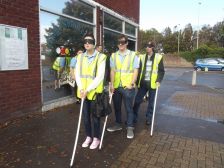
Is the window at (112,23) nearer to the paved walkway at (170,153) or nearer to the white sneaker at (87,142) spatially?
the paved walkway at (170,153)

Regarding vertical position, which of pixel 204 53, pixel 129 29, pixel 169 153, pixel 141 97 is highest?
pixel 204 53

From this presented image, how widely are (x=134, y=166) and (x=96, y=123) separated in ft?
3.39

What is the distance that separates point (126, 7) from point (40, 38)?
7172 mm

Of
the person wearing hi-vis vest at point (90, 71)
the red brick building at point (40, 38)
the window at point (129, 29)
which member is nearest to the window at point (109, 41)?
the red brick building at point (40, 38)

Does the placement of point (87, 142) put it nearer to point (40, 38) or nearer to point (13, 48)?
point (13, 48)

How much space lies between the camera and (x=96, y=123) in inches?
189

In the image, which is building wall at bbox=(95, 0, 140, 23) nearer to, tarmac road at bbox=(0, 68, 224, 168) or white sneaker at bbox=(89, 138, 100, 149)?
tarmac road at bbox=(0, 68, 224, 168)

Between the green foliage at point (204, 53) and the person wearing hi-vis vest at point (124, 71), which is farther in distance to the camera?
the green foliage at point (204, 53)

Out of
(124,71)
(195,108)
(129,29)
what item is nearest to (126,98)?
(124,71)

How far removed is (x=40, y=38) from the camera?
23.1 feet

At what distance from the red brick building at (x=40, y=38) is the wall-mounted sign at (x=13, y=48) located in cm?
4

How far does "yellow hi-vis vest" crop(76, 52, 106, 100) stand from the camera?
4.57 m

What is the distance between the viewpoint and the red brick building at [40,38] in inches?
239

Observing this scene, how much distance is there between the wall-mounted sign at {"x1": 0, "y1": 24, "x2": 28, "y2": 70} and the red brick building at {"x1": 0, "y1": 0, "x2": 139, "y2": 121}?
4cm
